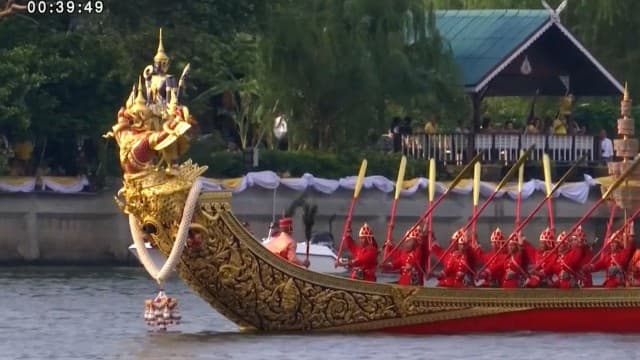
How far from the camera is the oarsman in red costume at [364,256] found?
37750 mm

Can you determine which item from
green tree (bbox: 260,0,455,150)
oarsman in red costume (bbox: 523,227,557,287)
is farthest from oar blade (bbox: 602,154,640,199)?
green tree (bbox: 260,0,455,150)

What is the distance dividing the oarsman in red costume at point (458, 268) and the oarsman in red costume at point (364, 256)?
95 cm

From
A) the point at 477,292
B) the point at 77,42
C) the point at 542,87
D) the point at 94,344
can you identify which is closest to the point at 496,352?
the point at 477,292

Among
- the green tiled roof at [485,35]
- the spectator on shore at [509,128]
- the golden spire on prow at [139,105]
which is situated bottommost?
the spectator on shore at [509,128]

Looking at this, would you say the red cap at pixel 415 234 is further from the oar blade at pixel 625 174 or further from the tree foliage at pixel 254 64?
the tree foliage at pixel 254 64

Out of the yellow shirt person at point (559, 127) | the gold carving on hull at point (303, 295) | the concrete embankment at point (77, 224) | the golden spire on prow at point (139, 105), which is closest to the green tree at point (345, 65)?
the yellow shirt person at point (559, 127)

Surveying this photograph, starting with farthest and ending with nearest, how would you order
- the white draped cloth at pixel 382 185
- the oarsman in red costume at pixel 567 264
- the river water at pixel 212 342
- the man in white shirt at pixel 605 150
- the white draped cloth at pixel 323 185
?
1. the man in white shirt at pixel 605 150
2. the white draped cloth at pixel 382 185
3. the white draped cloth at pixel 323 185
4. the oarsman in red costume at pixel 567 264
5. the river water at pixel 212 342

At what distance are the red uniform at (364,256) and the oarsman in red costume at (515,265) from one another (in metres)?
1.77

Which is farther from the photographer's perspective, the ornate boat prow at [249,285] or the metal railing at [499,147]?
the metal railing at [499,147]

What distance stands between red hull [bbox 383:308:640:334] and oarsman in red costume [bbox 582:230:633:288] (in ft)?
1.52

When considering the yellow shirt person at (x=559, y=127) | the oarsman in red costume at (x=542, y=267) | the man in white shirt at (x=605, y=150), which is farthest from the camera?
the yellow shirt person at (x=559, y=127)

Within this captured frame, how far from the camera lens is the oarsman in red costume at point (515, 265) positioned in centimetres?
3784

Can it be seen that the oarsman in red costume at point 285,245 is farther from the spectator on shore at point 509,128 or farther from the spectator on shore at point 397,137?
the spectator on shore at point 397,137

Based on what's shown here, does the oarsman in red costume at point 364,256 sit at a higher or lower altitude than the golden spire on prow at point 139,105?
lower
